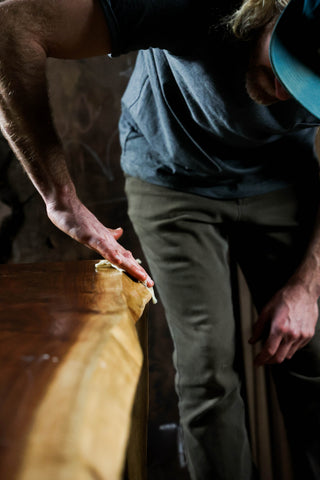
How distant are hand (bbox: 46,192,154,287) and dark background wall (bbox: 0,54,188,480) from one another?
0.63 metres

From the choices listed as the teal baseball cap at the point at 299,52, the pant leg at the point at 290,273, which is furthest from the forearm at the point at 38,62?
the pant leg at the point at 290,273

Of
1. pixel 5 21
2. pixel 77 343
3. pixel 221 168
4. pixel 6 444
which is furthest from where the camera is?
pixel 221 168

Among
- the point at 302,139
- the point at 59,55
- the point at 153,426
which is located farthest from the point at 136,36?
the point at 153,426

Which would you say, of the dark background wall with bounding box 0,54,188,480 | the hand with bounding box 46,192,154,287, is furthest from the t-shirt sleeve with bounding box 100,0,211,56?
the dark background wall with bounding box 0,54,188,480

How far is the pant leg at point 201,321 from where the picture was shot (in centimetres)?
97

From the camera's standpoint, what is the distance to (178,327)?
1051mm

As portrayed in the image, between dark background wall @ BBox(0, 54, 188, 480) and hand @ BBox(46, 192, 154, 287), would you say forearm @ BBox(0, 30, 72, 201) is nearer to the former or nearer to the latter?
hand @ BBox(46, 192, 154, 287)

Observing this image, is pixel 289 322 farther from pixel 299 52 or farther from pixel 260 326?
pixel 299 52

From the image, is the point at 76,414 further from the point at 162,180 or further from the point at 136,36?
the point at 162,180

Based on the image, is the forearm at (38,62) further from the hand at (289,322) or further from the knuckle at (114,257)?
the hand at (289,322)

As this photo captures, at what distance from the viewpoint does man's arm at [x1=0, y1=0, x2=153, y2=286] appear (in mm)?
707

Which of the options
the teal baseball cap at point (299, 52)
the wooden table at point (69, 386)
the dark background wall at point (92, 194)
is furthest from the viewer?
the dark background wall at point (92, 194)

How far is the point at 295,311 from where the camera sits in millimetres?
969

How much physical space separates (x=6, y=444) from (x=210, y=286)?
803 millimetres
